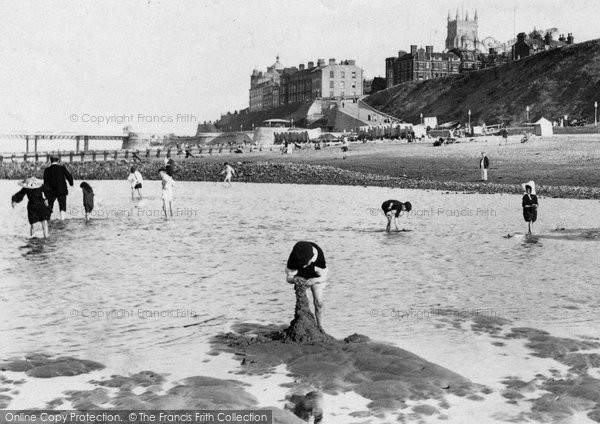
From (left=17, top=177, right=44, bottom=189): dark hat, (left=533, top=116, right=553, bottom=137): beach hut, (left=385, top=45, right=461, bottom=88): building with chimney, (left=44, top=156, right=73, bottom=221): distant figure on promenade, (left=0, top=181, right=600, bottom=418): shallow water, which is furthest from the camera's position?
(left=385, top=45, right=461, bottom=88): building with chimney

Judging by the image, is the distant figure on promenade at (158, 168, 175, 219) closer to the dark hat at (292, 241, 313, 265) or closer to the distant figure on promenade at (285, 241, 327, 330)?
the distant figure on promenade at (285, 241, 327, 330)

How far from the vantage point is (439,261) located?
15281 millimetres

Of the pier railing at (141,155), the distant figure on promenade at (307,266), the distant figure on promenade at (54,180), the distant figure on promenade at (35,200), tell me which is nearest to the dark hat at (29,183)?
A: the distant figure on promenade at (35,200)

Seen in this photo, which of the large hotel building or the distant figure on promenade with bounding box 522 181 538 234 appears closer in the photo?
the distant figure on promenade with bounding box 522 181 538 234

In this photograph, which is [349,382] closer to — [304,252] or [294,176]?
[304,252]

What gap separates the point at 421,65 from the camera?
175 metres

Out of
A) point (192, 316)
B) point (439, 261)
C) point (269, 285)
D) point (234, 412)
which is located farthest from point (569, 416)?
point (439, 261)

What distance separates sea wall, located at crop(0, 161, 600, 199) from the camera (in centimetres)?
3378

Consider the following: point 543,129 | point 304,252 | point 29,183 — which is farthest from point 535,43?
point 304,252

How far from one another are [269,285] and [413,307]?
286 centimetres

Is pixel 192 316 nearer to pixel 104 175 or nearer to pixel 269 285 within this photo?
pixel 269 285

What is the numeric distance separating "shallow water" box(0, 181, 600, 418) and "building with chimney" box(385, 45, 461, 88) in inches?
6090

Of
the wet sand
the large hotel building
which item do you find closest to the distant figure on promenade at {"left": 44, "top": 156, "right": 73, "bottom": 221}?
the wet sand

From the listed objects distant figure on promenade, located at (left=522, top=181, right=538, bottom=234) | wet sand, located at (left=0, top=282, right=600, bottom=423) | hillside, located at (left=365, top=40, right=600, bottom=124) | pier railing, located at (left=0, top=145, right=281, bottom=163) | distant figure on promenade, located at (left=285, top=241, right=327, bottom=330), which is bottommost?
wet sand, located at (left=0, top=282, right=600, bottom=423)
